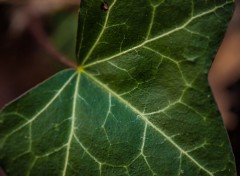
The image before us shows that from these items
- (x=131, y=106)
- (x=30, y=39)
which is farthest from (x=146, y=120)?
(x=30, y=39)

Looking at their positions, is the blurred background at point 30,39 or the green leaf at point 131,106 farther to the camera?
the blurred background at point 30,39

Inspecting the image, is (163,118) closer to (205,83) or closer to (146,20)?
(205,83)

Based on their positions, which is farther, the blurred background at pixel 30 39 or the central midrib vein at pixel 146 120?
the blurred background at pixel 30 39

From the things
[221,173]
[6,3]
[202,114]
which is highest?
[6,3]

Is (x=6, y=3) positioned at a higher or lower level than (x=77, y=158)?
higher

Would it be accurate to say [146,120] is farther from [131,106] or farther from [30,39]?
[30,39]

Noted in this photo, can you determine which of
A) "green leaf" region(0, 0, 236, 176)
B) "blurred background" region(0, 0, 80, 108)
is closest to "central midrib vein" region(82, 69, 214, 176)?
"green leaf" region(0, 0, 236, 176)

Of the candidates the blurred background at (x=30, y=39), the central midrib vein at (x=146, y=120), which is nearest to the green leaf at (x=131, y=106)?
the central midrib vein at (x=146, y=120)

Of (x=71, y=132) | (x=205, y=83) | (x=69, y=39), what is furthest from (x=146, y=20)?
(x=69, y=39)

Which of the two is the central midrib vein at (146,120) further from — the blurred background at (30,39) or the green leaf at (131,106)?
the blurred background at (30,39)
